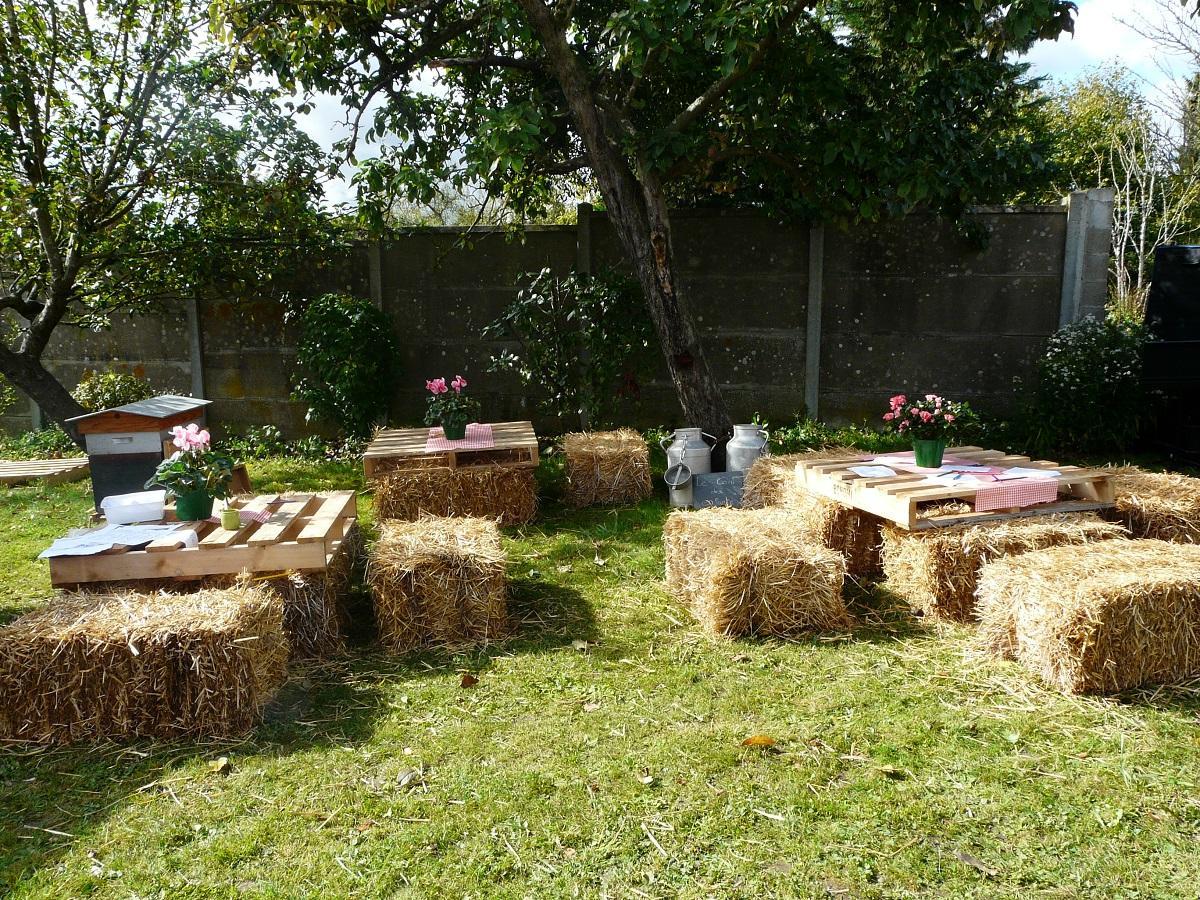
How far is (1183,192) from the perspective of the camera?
42.4 feet

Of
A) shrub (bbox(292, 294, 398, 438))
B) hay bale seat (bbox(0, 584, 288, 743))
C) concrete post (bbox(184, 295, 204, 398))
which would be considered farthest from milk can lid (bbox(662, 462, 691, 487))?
concrete post (bbox(184, 295, 204, 398))

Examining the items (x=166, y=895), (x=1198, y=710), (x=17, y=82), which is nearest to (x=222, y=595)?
(x=166, y=895)

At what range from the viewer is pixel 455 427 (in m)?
6.00

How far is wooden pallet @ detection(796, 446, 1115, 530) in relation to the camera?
3.93m

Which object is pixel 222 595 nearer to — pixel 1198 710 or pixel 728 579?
pixel 728 579

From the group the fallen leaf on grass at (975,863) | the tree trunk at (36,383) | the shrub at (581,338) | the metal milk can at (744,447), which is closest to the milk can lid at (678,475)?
the metal milk can at (744,447)

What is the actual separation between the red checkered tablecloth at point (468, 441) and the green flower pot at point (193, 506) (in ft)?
6.37

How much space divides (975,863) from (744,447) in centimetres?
398

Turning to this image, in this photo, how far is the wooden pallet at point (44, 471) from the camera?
22.8 ft

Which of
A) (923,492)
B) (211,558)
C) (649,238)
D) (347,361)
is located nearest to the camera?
(211,558)

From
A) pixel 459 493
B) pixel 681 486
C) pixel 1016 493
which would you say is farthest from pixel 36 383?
pixel 1016 493

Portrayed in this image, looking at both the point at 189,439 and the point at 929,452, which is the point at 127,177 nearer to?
the point at 189,439

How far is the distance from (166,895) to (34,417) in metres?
8.13

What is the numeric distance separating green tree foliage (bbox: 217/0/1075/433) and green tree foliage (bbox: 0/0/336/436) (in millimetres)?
928
